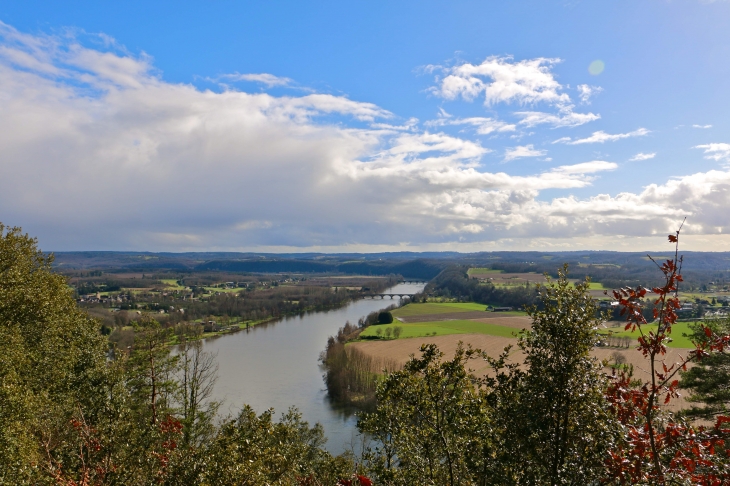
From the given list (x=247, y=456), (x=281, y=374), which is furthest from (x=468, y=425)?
(x=281, y=374)

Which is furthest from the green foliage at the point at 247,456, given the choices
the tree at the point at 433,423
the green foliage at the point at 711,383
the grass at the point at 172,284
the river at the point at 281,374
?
the grass at the point at 172,284

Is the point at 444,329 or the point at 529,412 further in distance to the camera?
the point at 444,329

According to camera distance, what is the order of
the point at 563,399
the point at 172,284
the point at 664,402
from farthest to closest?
the point at 172,284
the point at 563,399
the point at 664,402

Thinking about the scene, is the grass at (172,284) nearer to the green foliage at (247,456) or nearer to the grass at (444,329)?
the grass at (444,329)

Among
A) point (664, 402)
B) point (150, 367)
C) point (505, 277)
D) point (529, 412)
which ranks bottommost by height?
point (505, 277)

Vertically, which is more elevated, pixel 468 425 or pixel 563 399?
pixel 563 399

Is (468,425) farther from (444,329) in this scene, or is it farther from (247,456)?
(444,329)
